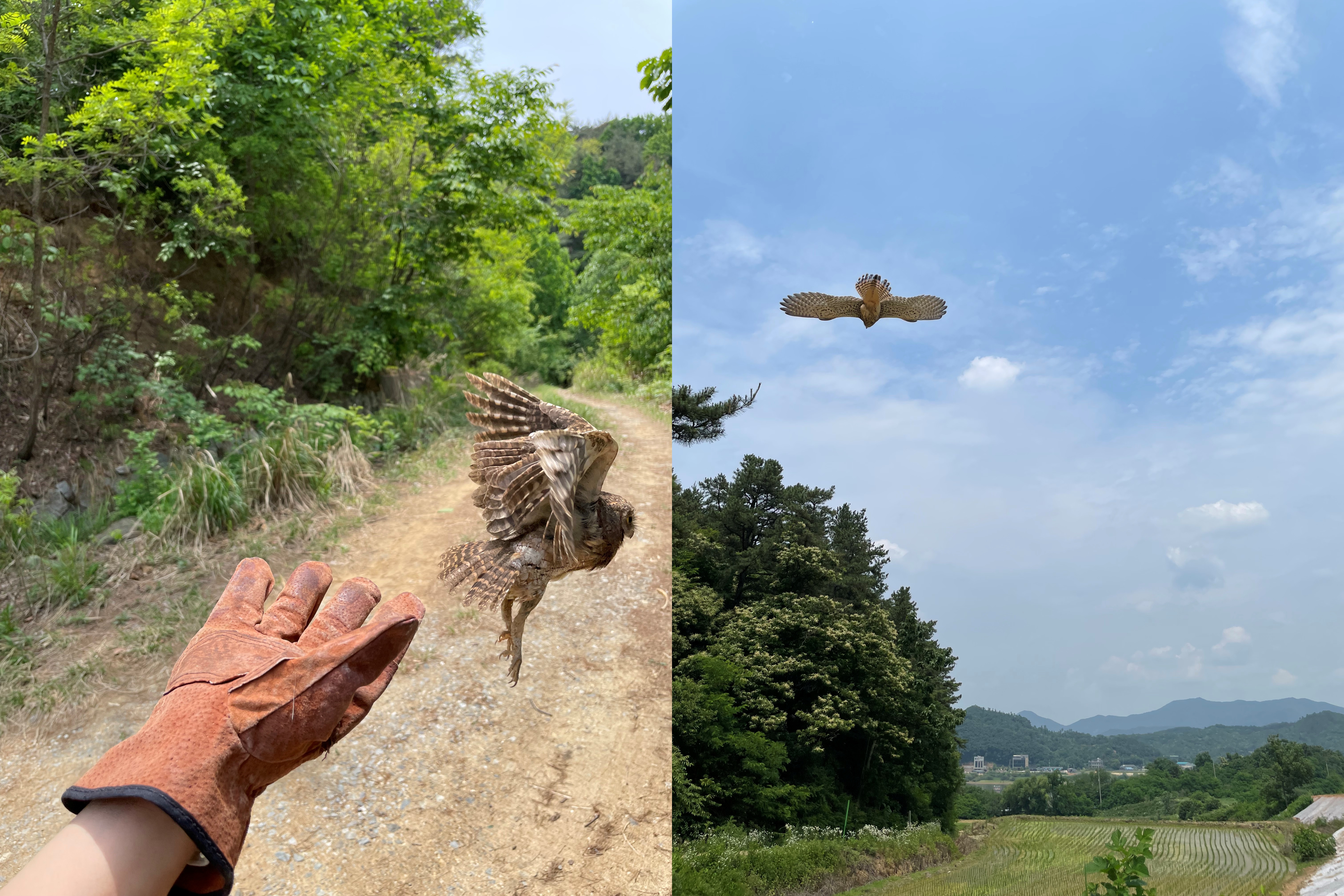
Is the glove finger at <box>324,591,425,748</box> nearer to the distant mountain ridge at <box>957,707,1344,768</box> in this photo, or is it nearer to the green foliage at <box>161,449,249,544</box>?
the distant mountain ridge at <box>957,707,1344,768</box>

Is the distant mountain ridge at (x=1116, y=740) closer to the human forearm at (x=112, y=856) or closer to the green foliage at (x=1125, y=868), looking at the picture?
the green foliage at (x=1125, y=868)

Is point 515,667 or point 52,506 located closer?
point 515,667

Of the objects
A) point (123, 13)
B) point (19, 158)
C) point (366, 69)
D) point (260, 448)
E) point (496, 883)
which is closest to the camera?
point (496, 883)

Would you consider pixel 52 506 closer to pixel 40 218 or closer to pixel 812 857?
pixel 40 218

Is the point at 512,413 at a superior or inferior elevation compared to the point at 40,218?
inferior

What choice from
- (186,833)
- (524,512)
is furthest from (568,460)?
(186,833)

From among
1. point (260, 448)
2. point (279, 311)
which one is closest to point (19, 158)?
point (260, 448)

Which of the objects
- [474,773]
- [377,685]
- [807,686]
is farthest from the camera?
[474,773]

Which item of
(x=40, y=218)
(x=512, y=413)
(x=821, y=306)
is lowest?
(x=512, y=413)

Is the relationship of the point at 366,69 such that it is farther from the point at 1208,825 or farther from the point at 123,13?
the point at 1208,825
